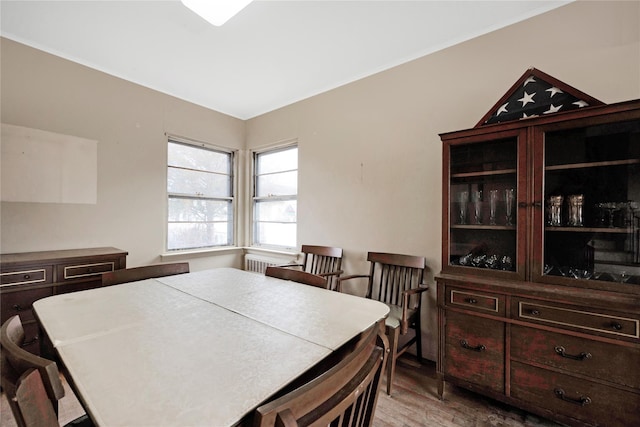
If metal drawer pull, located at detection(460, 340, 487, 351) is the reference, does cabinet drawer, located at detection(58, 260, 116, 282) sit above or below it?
above

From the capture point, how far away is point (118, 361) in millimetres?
855

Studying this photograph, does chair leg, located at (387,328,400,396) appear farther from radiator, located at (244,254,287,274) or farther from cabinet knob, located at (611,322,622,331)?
radiator, located at (244,254,287,274)

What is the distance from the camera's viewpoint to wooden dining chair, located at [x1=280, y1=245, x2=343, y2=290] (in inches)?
113

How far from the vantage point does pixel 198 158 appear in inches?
147

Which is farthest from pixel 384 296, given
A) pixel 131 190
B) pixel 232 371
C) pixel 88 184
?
pixel 88 184

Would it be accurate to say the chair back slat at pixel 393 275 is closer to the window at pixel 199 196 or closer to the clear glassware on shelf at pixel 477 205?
the clear glassware on shelf at pixel 477 205

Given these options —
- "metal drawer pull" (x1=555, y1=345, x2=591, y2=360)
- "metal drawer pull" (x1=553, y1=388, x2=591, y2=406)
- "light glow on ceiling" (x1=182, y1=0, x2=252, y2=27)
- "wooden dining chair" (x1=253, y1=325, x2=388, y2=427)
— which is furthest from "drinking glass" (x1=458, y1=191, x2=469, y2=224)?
"light glow on ceiling" (x1=182, y1=0, x2=252, y2=27)

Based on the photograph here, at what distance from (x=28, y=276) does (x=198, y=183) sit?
1.95m

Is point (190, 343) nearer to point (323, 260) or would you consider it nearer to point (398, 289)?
point (398, 289)

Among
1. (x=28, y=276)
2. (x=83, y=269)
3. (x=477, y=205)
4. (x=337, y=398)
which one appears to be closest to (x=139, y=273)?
(x=83, y=269)

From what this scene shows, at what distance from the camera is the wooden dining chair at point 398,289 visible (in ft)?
6.79

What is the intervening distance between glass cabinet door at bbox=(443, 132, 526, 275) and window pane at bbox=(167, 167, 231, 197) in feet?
10.2

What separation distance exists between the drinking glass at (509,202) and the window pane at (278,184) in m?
2.36

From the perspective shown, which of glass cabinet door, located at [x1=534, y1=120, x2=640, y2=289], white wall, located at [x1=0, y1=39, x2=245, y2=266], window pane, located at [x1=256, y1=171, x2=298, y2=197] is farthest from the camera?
window pane, located at [x1=256, y1=171, x2=298, y2=197]
